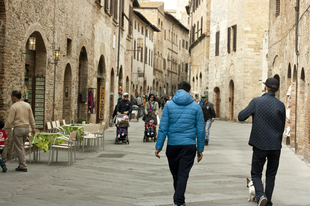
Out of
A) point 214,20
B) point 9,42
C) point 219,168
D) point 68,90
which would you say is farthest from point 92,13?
point 214,20

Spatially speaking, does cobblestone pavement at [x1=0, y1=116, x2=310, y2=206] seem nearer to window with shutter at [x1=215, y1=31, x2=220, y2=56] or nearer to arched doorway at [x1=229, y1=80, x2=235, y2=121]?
arched doorway at [x1=229, y1=80, x2=235, y2=121]

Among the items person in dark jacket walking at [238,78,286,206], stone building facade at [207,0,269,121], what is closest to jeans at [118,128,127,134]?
person in dark jacket walking at [238,78,286,206]

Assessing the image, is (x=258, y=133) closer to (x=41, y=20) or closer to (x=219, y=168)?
(x=219, y=168)

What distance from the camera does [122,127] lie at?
15.1 m

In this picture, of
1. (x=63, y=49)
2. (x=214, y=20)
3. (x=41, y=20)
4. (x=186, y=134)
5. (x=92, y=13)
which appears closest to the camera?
(x=186, y=134)

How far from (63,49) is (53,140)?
216 inches

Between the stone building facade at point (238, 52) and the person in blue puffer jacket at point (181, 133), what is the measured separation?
2687cm

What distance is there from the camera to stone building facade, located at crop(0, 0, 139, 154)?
34.5ft

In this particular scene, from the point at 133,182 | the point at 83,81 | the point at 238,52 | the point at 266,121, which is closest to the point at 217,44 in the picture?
the point at 238,52

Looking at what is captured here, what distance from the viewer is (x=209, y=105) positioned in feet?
51.0

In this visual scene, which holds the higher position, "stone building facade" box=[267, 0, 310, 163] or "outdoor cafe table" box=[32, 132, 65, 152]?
"stone building facade" box=[267, 0, 310, 163]

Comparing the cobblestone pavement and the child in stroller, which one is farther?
the child in stroller

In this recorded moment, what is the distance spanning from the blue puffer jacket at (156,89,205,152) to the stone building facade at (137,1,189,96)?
1916 inches

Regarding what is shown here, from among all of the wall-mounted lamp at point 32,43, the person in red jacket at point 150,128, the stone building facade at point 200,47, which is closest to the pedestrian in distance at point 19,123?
the wall-mounted lamp at point 32,43
